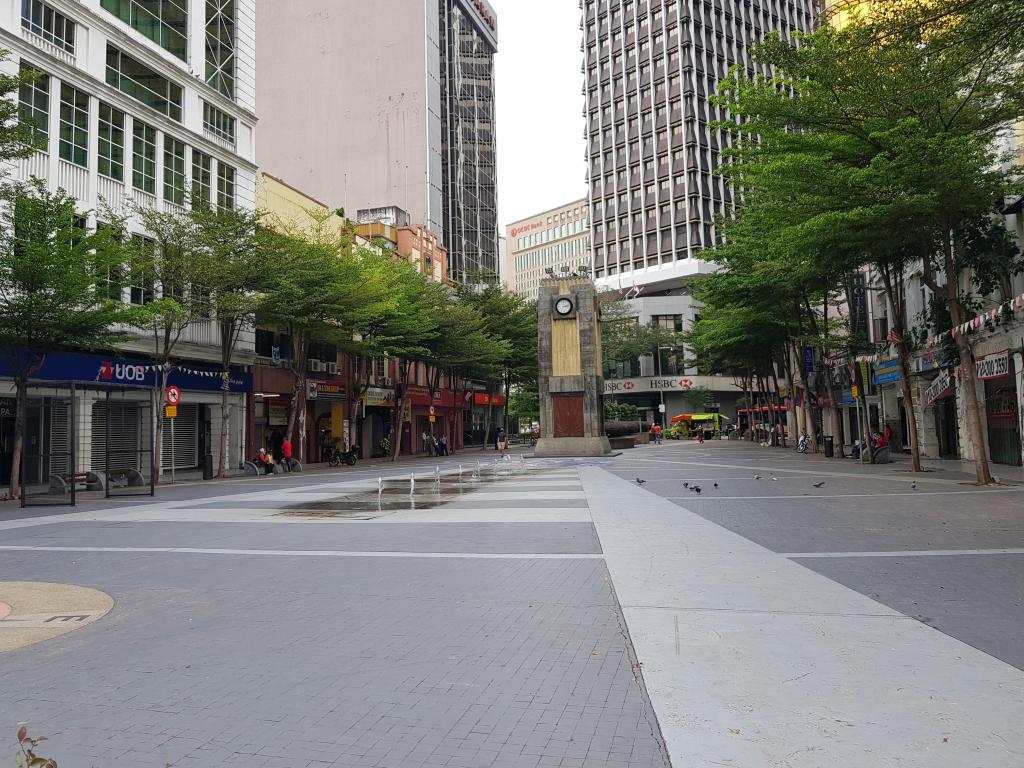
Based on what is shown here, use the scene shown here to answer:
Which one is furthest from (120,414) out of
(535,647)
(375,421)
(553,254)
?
(553,254)

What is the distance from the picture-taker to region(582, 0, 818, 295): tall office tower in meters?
79.1

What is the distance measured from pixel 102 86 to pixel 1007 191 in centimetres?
2845

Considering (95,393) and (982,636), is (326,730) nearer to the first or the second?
(982,636)

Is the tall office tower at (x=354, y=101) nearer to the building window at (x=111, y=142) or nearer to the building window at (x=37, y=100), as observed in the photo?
the building window at (x=111, y=142)

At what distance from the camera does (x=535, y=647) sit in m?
5.33

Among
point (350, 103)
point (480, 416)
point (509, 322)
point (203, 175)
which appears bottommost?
point (480, 416)

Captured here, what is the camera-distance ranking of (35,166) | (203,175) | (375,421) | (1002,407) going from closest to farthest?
(35,166) → (1002,407) → (203,175) → (375,421)

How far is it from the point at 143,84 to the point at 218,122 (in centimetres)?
434

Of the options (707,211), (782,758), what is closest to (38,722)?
(782,758)

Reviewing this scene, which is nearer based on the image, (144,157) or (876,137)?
(876,137)

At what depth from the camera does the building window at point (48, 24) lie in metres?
24.2

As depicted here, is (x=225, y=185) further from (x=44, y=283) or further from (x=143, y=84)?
(x=44, y=283)

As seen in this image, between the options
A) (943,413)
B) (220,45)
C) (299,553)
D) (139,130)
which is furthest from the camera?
(220,45)

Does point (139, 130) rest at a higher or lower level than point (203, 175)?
higher
